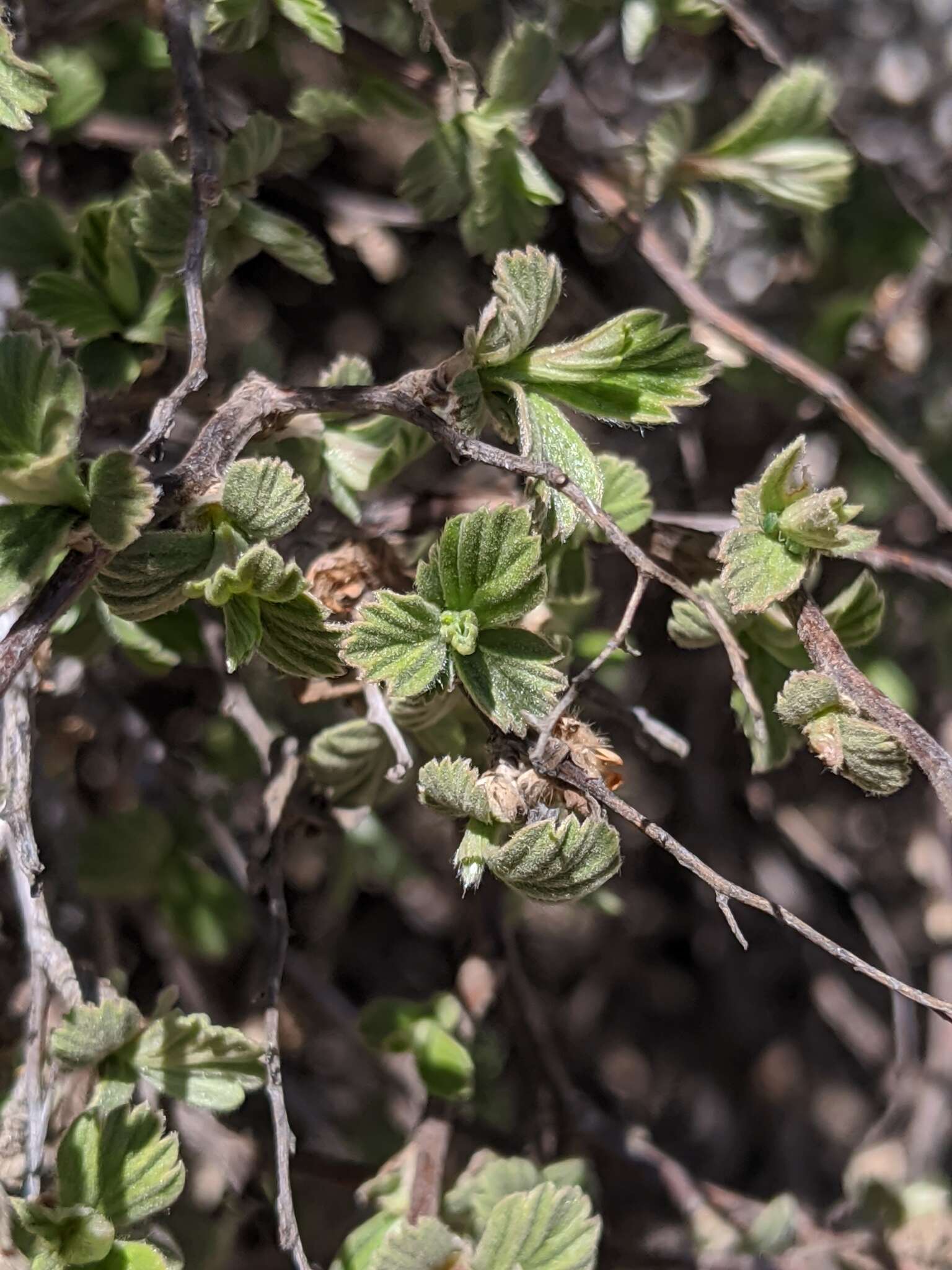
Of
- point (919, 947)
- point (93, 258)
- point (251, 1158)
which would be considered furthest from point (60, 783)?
point (919, 947)

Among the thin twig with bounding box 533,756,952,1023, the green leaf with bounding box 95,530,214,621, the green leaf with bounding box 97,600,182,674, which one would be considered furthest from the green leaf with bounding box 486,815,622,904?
the green leaf with bounding box 97,600,182,674

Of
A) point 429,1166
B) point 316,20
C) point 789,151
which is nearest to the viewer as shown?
point 316,20

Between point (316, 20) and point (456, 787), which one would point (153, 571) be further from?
point (316, 20)

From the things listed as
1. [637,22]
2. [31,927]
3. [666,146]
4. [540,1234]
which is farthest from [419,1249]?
[637,22]

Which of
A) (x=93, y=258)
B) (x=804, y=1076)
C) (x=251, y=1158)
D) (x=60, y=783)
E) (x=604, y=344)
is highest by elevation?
(x=604, y=344)

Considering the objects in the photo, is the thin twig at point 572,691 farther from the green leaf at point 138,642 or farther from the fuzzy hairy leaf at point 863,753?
the green leaf at point 138,642

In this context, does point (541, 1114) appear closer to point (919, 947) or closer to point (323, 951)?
point (323, 951)
